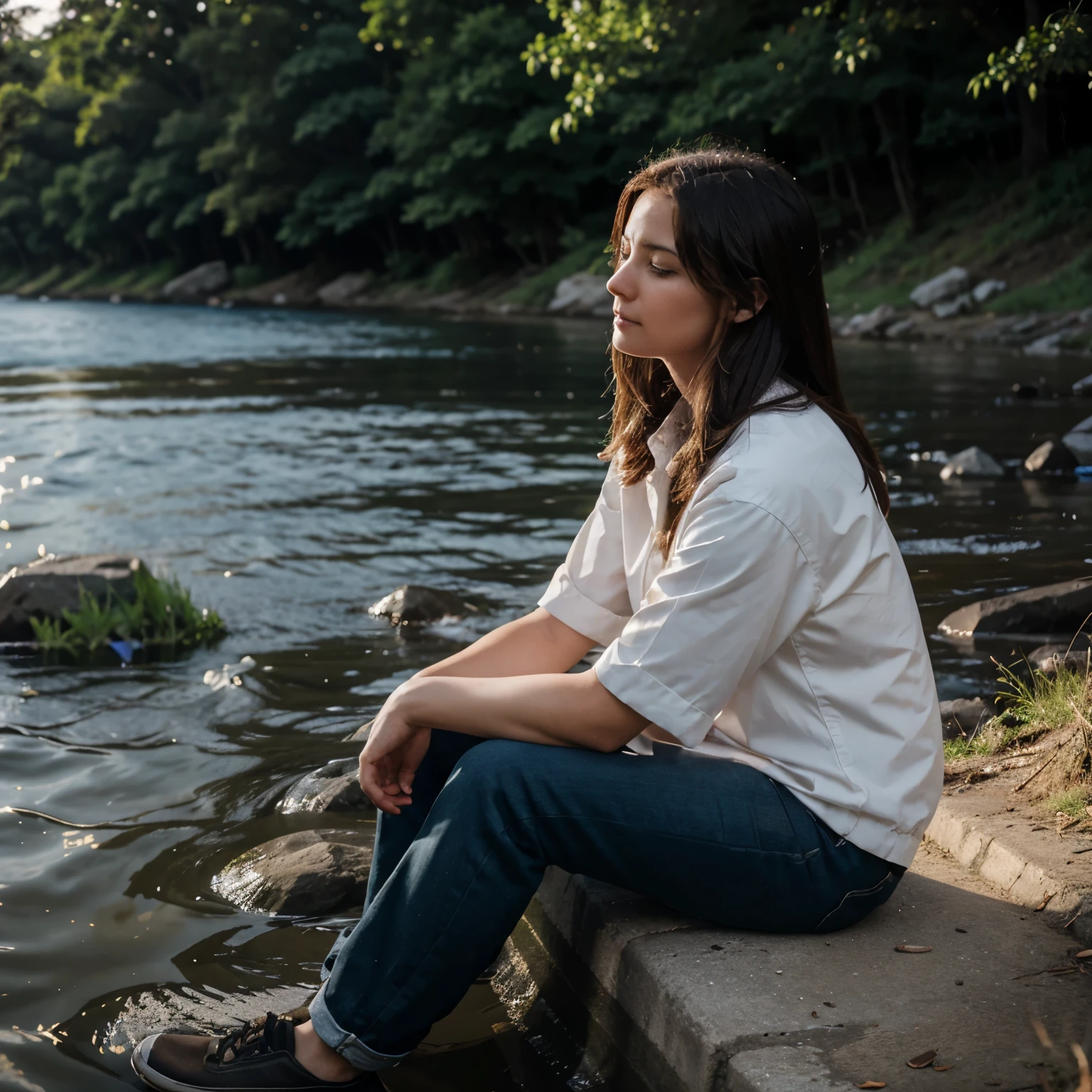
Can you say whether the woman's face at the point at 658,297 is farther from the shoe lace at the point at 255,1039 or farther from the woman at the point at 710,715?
the shoe lace at the point at 255,1039

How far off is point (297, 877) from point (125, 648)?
2.75m

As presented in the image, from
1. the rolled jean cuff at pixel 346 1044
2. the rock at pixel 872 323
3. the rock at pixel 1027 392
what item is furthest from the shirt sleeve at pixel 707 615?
the rock at pixel 872 323

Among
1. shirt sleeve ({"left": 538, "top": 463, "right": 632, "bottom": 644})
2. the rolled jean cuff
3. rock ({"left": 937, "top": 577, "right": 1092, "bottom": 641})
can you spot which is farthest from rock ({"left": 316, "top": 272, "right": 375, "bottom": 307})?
the rolled jean cuff

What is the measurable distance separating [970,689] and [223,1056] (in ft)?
10.9

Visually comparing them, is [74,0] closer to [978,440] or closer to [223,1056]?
[978,440]

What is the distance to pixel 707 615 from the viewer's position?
212 centimetres

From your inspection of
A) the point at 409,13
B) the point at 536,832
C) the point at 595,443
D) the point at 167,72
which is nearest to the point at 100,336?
the point at 409,13

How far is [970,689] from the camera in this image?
15.8 ft

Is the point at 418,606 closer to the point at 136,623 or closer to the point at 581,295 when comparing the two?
the point at 136,623

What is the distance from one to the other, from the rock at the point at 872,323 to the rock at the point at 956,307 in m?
0.69

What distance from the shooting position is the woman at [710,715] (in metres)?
2.16

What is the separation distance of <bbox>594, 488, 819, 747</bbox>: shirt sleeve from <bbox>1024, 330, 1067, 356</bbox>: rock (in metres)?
15.4

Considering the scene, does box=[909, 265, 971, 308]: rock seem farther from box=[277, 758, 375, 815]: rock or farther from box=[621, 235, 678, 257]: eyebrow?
box=[621, 235, 678, 257]: eyebrow

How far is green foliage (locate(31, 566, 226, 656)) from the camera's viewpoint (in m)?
5.73
